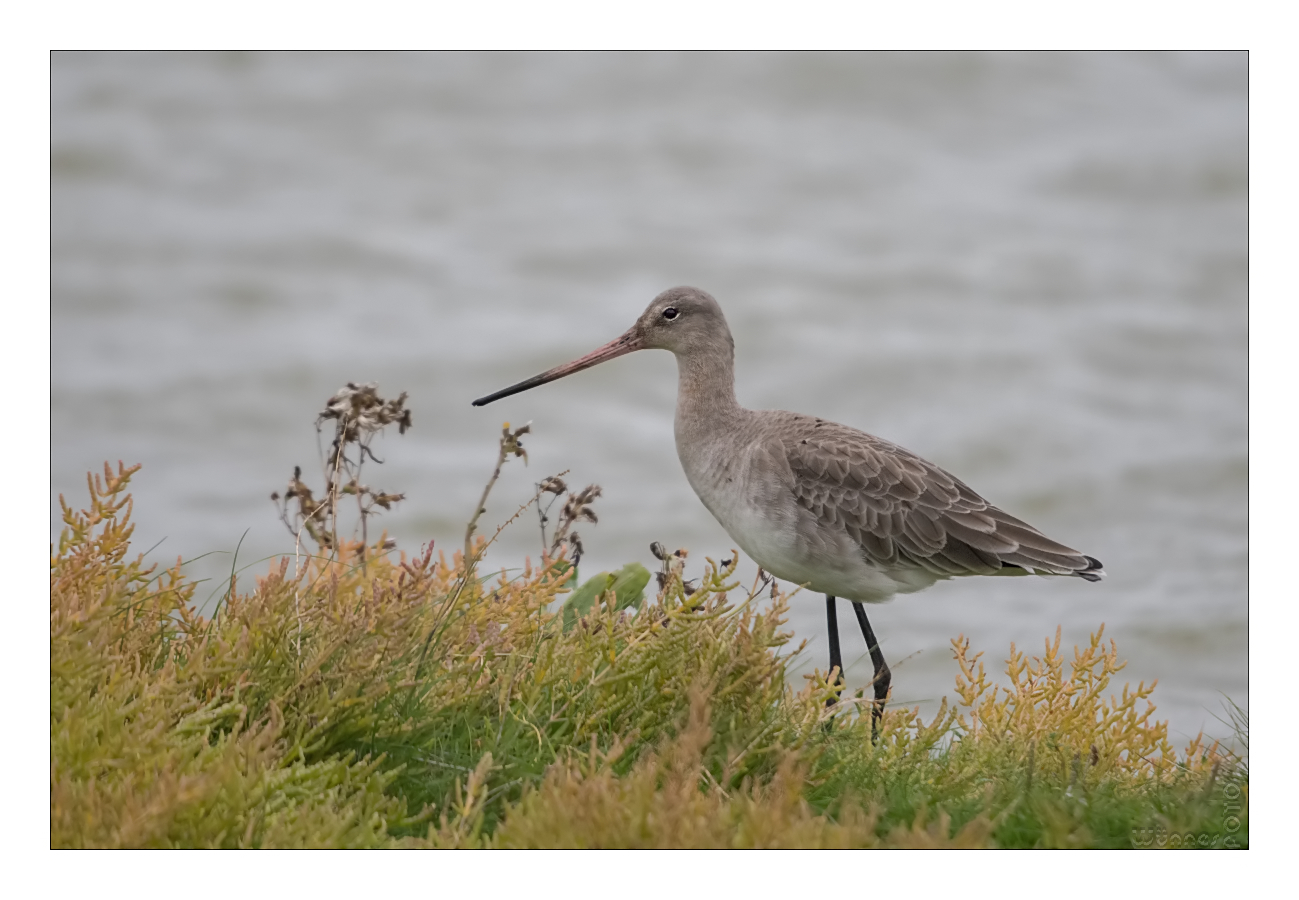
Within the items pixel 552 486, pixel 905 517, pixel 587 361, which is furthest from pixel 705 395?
pixel 552 486

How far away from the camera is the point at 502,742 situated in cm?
432

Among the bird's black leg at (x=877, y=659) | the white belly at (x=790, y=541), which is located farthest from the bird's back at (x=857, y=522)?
the bird's black leg at (x=877, y=659)

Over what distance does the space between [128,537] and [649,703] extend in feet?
6.29

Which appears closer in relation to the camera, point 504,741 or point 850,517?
point 504,741

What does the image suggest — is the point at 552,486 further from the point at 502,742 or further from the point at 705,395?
the point at 705,395

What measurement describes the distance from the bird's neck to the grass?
1.19 m

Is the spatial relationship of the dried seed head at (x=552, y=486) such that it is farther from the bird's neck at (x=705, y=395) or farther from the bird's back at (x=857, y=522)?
the bird's neck at (x=705, y=395)

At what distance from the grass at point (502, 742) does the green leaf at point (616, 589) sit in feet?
0.91

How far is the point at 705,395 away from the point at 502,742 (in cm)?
226

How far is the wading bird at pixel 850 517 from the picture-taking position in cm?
561

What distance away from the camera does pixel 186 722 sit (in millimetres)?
4004

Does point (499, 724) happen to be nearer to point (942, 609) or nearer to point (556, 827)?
point (556, 827)

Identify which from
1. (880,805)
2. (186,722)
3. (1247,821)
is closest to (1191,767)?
(1247,821)

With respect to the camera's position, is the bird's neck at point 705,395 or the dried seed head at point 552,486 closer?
the dried seed head at point 552,486
